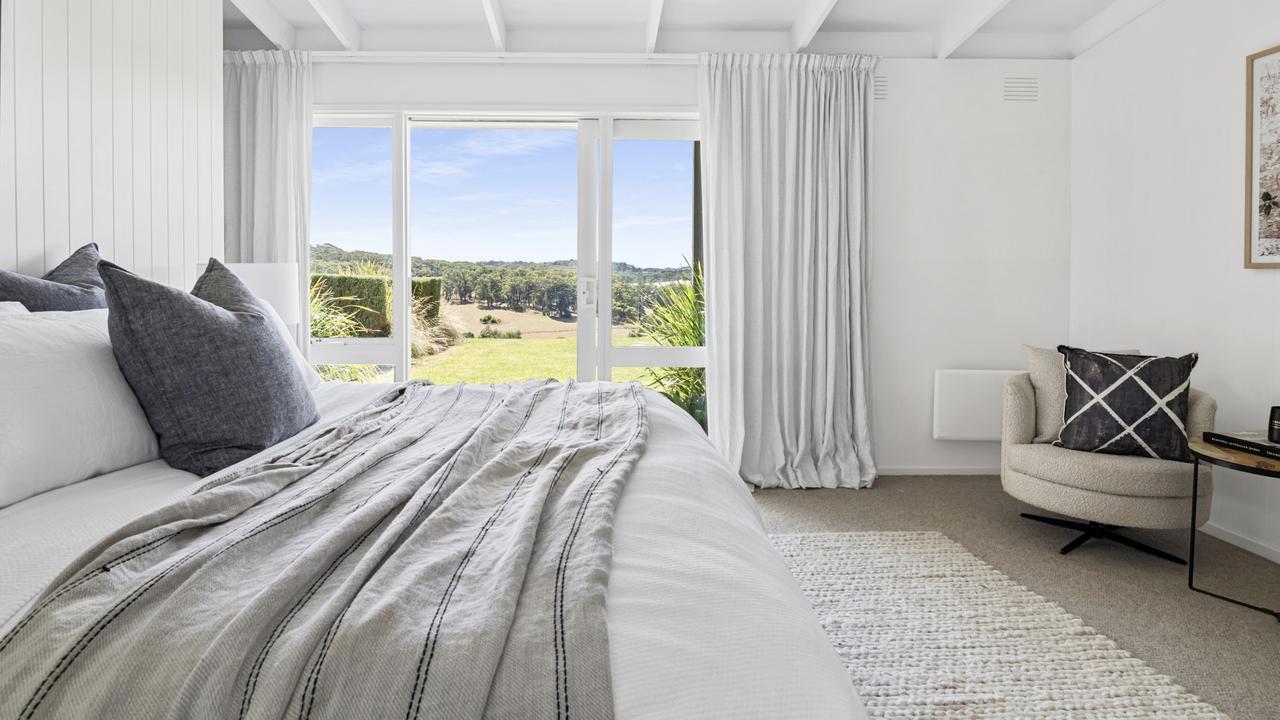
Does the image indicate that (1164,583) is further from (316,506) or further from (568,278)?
(568,278)

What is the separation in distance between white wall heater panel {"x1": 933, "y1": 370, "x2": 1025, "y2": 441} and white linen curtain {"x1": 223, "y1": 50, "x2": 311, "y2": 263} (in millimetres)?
3789

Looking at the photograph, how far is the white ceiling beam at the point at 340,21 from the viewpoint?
3.58 metres

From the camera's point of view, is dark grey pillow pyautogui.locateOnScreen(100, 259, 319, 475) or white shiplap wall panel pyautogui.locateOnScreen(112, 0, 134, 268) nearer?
dark grey pillow pyautogui.locateOnScreen(100, 259, 319, 475)

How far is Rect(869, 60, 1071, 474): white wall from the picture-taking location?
4.20 meters

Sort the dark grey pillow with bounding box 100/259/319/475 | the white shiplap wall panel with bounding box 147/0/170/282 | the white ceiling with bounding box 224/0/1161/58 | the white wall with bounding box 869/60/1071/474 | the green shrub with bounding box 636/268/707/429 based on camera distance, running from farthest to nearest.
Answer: the green shrub with bounding box 636/268/707/429
the white wall with bounding box 869/60/1071/474
the white ceiling with bounding box 224/0/1161/58
the white shiplap wall panel with bounding box 147/0/170/282
the dark grey pillow with bounding box 100/259/319/475

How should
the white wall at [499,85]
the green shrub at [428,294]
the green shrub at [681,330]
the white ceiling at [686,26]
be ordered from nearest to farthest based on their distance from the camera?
the white ceiling at [686,26] → the white wall at [499,85] → the green shrub at [681,330] → the green shrub at [428,294]

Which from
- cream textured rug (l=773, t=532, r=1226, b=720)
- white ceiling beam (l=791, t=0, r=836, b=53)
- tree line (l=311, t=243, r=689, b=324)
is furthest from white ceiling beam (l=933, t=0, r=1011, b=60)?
tree line (l=311, t=243, r=689, b=324)

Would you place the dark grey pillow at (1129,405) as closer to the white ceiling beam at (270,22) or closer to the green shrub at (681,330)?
the green shrub at (681,330)

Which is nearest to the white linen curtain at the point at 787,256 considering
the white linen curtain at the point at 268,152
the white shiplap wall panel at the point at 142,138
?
the white linen curtain at the point at 268,152

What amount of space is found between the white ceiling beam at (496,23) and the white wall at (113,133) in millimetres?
1180

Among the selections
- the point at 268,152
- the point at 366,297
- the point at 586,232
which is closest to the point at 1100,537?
the point at 586,232

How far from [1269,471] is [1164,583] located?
2.05 feet

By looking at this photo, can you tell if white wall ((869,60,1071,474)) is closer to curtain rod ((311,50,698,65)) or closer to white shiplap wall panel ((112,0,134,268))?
curtain rod ((311,50,698,65))

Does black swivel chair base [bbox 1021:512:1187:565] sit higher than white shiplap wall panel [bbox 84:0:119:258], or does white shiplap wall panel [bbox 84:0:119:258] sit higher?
white shiplap wall panel [bbox 84:0:119:258]
